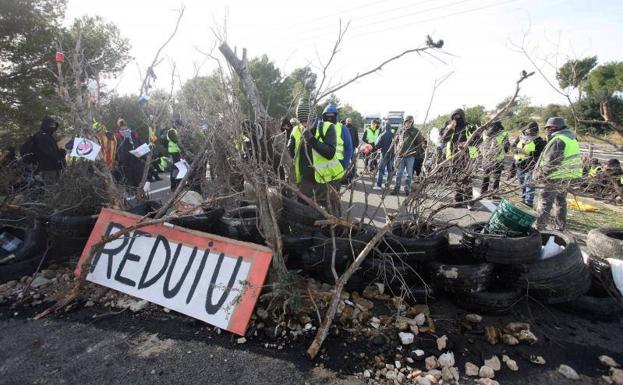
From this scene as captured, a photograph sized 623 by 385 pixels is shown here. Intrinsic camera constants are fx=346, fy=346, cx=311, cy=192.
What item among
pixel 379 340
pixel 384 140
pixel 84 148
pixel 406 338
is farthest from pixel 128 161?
pixel 406 338

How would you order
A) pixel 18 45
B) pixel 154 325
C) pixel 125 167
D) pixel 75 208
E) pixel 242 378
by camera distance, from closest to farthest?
1. pixel 242 378
2. pixel 154 325
3. pixel 75 208
4. pixel 125 167
5. pixel 18 45

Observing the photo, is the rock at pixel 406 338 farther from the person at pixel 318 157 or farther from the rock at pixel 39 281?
the rock at pixel 39 281

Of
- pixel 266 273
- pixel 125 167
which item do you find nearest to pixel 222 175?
pixel 266 273

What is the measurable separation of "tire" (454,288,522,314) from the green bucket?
62cm

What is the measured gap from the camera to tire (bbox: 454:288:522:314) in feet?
9.41

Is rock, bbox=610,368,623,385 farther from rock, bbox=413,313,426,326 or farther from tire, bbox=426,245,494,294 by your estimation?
rock, bbox=413,313,426,326

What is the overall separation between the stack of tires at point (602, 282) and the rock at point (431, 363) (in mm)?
1514

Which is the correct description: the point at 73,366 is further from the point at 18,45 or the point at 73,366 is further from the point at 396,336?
the point at 18,45

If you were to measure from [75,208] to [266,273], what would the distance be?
282 cm

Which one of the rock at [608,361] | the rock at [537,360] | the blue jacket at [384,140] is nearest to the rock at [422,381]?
the rock at [537,360]

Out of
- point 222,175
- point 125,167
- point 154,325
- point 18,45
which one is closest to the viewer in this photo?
point 154,325

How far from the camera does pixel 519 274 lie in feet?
9.68

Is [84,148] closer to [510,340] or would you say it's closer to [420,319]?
[420,319]

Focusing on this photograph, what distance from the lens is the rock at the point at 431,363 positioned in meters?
2.35
